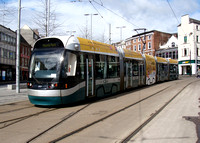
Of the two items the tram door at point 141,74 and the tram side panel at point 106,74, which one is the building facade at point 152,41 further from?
the tram side panel at point 106,74

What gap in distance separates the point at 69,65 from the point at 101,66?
2586 mm

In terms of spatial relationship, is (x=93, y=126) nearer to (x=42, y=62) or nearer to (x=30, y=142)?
(x=30, y=142)

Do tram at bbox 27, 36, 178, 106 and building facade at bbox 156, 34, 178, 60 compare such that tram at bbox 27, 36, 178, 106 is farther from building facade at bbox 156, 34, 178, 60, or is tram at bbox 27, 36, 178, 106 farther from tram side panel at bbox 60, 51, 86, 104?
building facade at bbox 156, 34, 178, 60

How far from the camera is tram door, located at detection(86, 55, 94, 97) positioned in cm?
926

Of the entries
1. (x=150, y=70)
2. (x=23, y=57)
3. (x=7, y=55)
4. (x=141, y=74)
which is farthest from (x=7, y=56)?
(x=141, y=74)

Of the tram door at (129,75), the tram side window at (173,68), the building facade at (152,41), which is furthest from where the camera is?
the building facade at (152,41)

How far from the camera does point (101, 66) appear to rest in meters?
10.5

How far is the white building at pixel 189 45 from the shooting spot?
49.6 meters

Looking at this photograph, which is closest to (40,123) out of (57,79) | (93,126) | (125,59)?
(93,126)

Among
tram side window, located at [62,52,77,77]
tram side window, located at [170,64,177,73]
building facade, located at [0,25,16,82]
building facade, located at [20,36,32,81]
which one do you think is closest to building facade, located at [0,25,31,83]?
building facade, located at [0,25,16,82]

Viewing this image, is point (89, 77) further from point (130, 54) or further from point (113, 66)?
point (130, 54)

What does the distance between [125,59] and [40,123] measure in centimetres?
891

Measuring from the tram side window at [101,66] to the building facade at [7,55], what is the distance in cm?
3082

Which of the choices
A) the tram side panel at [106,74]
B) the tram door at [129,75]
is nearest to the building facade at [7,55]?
the tram door at [129,75]
